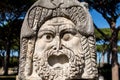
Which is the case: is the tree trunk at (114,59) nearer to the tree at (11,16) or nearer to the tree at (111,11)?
the tree at (111,11)

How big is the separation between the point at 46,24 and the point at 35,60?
66 centimetres

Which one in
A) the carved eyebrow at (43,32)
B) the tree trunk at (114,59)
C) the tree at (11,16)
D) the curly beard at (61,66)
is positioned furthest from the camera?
the tree at (11,16)

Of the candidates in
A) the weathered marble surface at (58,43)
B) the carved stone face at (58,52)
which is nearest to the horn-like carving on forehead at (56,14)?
the weathered marble surface at (58,43)

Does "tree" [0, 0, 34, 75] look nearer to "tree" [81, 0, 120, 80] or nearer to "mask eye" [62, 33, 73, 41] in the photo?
"tree" [81, 0, 120, 80]

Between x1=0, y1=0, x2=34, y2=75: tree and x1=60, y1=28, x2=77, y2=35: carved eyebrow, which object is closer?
x1=60, y1=28, x2=77, y2=35: carved eyebrow

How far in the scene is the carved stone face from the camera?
4.99m

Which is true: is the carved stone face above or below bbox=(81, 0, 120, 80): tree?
below

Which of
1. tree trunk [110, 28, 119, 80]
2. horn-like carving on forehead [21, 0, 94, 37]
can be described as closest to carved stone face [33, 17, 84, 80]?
horn-like carving on forehead [21, 0, 94, 37]

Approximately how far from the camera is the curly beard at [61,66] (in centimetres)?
497

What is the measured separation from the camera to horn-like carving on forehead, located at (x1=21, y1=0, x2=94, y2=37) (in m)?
5.09

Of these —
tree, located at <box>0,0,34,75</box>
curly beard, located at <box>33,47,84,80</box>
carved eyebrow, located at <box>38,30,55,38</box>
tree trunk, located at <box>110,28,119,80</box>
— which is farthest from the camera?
tree, located at <box>0,0,34,75</box>

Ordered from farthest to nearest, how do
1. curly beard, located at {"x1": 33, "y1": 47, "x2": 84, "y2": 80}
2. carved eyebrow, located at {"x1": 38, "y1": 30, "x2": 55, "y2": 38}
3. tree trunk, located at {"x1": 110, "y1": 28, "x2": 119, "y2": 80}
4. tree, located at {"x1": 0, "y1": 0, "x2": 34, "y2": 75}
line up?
tree, located at {"x1": 0, "y1": 0, "x2": 34, "y2": 75} → tree trunk, located at {"x1": 110, "y1": 28, "x2": 119, "y2": 80} → carved eyebrow, located at {"x1": 38, "y1": 30, "x2": 55, "y2": 38} → curly beard, located at {"x1": 33, "y1": 47, "x2": 84, "y2": 80}

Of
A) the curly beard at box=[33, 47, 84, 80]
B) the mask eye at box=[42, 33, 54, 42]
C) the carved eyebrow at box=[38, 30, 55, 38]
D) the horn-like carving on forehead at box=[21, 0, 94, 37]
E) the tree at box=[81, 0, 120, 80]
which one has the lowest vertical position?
the curly beard at box=[33, 47, 84, 80]

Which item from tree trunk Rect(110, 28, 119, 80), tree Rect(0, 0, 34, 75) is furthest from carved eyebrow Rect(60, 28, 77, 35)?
tree Rect(0, 0, 34, 75)
